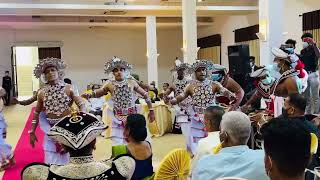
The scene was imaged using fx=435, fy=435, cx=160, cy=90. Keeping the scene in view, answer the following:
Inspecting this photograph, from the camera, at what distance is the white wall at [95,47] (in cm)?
1920

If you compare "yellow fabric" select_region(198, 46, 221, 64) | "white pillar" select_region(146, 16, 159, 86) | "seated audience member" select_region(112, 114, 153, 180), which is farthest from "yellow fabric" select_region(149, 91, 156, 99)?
"yellow fabric" select_region(198, 46, 221, 64)

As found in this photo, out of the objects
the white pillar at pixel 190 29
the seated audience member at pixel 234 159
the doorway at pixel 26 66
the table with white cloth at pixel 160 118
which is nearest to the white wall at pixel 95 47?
the doorway at pixel 26 66

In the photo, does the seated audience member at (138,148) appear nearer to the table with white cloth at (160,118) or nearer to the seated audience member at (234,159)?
the seated audience member at (234,159)

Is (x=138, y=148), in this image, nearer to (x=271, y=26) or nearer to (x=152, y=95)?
(x=271, y=26)

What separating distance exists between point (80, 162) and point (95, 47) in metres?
18.9

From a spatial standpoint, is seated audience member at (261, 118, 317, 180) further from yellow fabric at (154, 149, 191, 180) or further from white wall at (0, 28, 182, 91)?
white wall at (0, 28, 182, 91)

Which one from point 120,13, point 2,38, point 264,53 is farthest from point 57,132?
point 2,38

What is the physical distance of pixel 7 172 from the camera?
5.69m

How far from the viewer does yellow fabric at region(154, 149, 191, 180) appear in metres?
2.63

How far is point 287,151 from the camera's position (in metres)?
1.50

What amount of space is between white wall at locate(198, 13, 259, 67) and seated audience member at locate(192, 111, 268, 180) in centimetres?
1299

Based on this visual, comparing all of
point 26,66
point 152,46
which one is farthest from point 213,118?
point 26,66

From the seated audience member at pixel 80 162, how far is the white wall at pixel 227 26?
1361cm

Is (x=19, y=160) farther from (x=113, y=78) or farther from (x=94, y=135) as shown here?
(x=94, y=135)
